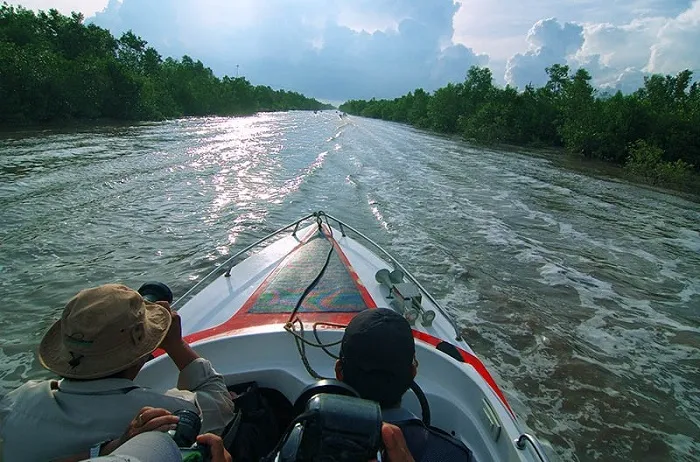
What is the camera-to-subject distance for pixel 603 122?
25875mm

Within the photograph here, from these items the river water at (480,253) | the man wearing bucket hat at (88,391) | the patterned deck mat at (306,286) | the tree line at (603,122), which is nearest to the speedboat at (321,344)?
the patterned deck mat at (306,286)

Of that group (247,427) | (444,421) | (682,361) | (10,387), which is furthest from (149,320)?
(682,361)

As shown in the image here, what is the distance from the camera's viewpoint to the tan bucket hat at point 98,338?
138 centimetres

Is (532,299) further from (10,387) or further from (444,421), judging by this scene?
(10,387)

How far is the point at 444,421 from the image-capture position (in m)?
2.28

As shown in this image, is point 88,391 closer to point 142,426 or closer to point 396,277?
point 142,426

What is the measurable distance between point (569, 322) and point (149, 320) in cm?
554

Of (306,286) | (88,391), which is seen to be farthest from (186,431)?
(306,286)

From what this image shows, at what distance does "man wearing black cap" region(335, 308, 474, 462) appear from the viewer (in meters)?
1.31

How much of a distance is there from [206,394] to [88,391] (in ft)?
1.67

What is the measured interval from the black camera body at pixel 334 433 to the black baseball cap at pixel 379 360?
309 millimetres

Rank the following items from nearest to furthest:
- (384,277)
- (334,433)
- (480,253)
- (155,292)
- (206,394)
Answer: (334,433), (206,394), (155,292), (384,277), (480,253)

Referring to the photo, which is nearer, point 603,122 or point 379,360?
point 379,360

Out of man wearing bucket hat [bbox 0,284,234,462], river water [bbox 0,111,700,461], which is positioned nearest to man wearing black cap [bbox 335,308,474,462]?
man wearing bucket hat [bbox 0,284,234,462]
